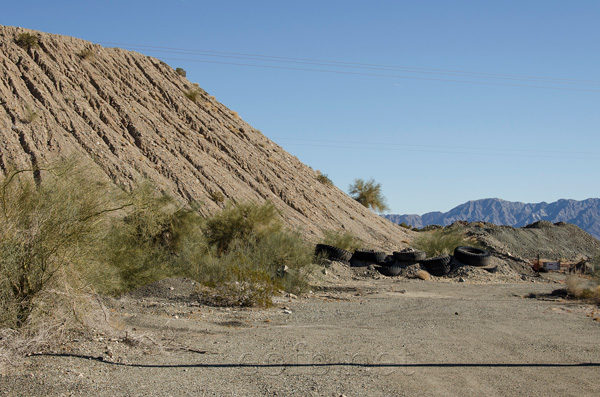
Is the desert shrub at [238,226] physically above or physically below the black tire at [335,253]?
above

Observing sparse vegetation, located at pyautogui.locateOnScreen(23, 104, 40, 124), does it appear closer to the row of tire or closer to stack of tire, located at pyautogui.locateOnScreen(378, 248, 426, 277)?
the row of tire

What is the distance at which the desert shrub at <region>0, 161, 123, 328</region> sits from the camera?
25.6ft

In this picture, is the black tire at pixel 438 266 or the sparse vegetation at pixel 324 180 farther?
the sparse vegetation at pixel 324 180

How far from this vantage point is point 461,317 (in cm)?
1353

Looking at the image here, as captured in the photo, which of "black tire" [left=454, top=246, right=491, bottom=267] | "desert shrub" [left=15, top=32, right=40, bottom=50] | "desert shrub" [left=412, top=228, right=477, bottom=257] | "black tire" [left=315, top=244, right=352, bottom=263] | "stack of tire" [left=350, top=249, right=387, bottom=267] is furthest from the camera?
"desert shrub" [left=15, top=32, right=40, bottom=50]

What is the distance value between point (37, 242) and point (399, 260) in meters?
21.3

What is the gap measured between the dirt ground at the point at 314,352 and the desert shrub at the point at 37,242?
0.91 meters

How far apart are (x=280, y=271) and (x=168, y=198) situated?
18.7 ft

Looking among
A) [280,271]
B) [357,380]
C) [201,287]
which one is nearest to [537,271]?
[280,271]

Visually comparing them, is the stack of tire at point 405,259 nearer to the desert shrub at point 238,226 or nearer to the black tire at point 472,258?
the black tire at point 472,258

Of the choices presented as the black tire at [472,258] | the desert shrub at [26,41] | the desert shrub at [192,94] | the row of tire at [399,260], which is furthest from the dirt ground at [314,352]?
the desert shrub at [192,94]

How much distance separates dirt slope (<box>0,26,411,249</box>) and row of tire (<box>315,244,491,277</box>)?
6.79 metres

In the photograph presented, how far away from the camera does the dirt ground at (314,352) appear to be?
274 inches

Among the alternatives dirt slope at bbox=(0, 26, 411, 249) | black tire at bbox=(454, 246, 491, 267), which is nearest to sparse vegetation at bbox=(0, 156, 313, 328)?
dirt slope at bbox=(0, 26, 411, 249)
